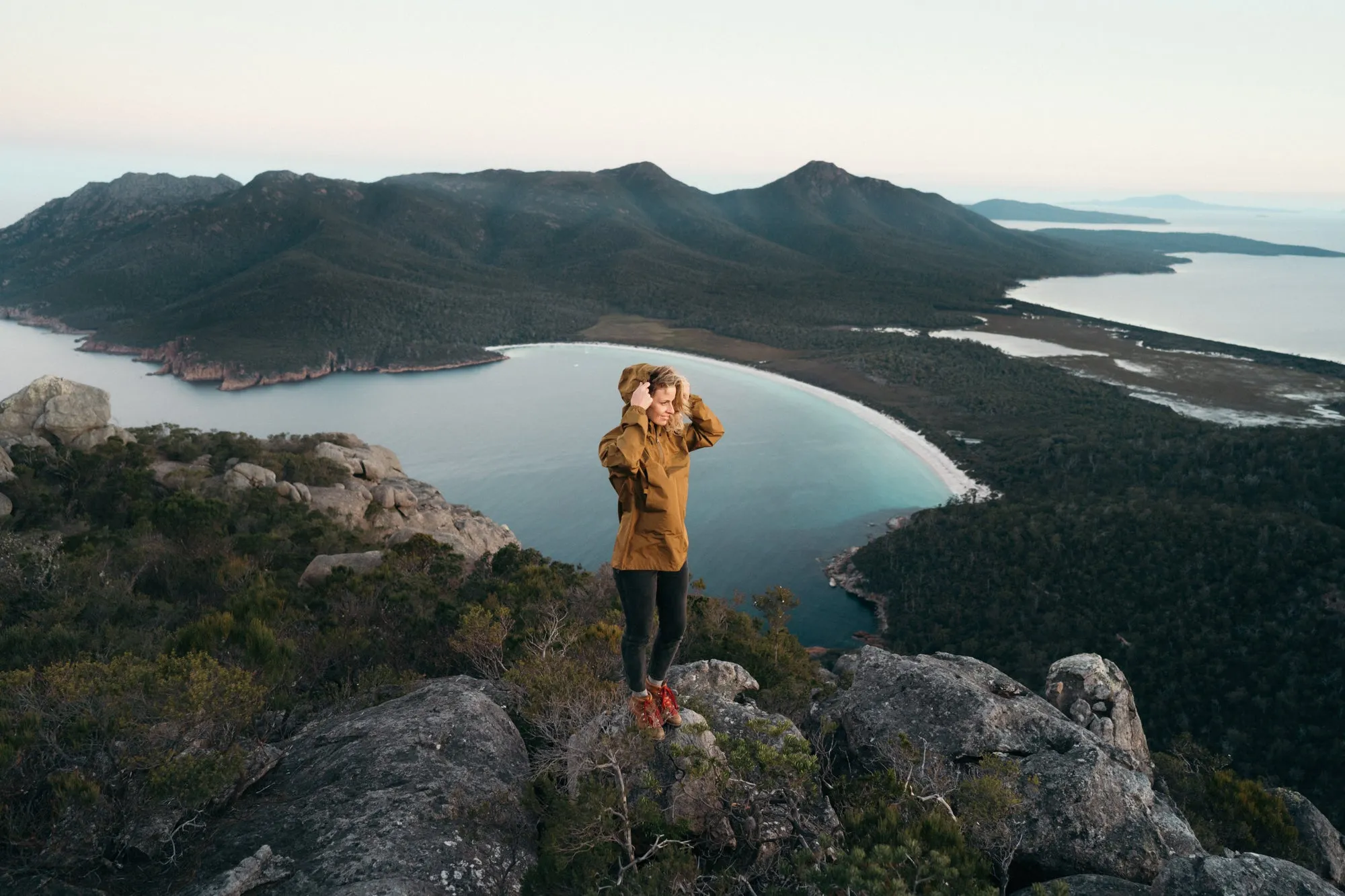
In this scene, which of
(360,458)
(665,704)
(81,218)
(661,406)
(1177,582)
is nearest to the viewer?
(661,406)

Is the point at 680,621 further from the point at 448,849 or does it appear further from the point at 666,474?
the point at 448,849

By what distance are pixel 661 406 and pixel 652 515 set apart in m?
0.85

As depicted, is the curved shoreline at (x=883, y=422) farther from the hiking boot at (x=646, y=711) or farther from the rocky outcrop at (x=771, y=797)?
Answer: the hiking boot at (x=646, y=711)

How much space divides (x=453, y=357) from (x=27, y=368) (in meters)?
59.0

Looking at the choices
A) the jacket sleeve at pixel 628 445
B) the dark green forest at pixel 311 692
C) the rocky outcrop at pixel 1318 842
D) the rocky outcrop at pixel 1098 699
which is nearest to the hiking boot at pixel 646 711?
the dark green forest at pixel 311 692

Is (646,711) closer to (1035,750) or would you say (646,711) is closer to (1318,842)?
(1035,750)

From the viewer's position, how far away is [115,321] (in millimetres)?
125562

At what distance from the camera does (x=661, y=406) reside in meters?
5.46

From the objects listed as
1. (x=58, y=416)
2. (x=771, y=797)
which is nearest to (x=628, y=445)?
(x=771, y=797)

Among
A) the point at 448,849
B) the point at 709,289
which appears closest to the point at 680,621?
the point at 448,849

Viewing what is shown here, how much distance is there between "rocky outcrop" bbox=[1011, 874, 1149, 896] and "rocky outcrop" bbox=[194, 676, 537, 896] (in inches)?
151

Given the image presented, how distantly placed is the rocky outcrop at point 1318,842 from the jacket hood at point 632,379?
1115cm

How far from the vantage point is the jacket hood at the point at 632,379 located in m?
5.40

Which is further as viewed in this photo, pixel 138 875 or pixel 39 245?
pixel 39 245
